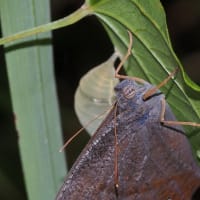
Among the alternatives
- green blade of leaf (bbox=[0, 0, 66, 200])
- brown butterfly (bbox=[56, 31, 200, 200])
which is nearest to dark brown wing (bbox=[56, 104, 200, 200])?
brown butterfly (bbox=[56, 31, 200, 200])

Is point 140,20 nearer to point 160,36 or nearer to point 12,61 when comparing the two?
point 160,36

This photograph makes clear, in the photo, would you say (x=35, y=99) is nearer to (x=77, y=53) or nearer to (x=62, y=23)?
(x=62, y=23)

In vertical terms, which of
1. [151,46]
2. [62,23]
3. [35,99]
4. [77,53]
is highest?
[62,23]

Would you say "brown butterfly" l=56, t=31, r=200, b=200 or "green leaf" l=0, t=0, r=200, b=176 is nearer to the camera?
"green leaf" l=0, t=0, r=200, b=176

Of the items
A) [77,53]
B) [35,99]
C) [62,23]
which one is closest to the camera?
[62,23]

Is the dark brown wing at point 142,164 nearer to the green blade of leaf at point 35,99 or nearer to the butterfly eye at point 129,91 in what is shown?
the butterfly eye at point 129,91

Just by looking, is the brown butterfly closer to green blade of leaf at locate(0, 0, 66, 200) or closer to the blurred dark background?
green blade of leaf at locate(0, 0, 66, 200)

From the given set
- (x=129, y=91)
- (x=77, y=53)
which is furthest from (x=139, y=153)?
(x=77, y=53)

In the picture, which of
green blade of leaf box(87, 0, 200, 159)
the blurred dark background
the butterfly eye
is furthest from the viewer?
the blurred dark background
